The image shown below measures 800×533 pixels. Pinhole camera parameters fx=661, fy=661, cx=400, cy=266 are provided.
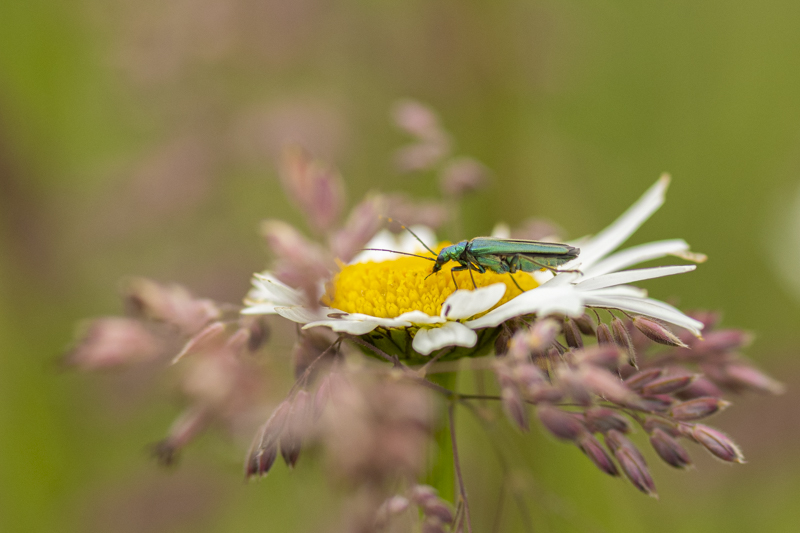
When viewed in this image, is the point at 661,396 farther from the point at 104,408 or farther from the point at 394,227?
the point at 104,408

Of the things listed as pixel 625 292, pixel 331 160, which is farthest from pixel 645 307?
pixel 331 160

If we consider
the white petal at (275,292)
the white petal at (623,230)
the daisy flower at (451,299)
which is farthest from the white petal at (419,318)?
the white petal at (623,230)

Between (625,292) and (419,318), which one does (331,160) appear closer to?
(419,318)

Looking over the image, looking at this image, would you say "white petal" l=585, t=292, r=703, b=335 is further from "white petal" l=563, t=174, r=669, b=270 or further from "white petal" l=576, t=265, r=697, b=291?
"white petal" l=563, t=174, r=669, b=270

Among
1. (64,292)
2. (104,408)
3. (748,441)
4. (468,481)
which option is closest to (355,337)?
(468,481)

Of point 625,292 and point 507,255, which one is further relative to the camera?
point 507,255

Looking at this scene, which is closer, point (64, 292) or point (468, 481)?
point (468, 481)

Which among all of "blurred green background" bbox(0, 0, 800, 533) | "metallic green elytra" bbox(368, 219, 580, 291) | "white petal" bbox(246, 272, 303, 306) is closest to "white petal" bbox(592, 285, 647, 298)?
"metallic green elytra" bbox(368, 219, 580, 291)
